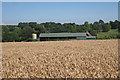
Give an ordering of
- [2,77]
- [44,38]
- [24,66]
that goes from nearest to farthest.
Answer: [2,77] → [24,66] → [44,38]

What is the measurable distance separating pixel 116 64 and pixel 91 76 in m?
1.96

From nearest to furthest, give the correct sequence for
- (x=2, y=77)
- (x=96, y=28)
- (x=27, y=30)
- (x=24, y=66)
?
(x=2, y=77) → (x=24, y=66) → (x=27, y=30) → (x=96, y=28)

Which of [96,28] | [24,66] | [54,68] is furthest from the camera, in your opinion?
[96,28]

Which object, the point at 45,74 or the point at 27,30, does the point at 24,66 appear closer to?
the point at 45,74

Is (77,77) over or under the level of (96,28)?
under

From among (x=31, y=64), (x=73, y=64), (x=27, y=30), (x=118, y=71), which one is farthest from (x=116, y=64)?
(x=27, y=30)

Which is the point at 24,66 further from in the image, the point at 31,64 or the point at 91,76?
the point at 91,76

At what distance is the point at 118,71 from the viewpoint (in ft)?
21.4

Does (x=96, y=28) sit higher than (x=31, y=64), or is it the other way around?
(x=96, y=28)

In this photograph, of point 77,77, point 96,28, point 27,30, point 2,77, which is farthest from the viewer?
point 96,28

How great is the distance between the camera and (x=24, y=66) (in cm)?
743

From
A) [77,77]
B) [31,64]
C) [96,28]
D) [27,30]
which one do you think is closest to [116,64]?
[77,77]

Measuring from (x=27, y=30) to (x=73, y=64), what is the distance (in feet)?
180

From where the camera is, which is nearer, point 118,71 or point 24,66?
point 118,71
